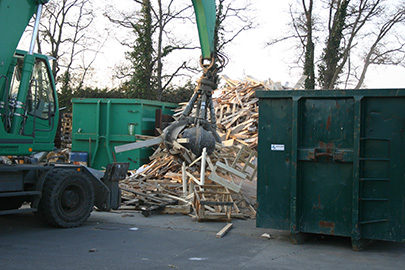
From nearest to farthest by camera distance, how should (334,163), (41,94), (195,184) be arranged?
(334,163)
(41,94)
(195,184)

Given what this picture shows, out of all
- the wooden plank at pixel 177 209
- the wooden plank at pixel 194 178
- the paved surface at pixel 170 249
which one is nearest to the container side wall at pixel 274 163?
the paved surface at pixel 170 249

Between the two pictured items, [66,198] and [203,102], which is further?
[203,102]

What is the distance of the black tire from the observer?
835 cm

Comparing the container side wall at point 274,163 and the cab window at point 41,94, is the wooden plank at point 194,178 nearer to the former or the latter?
the container side wall at point 274,163

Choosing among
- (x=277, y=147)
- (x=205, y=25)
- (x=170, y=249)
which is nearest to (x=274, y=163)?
(x=277, y=147)

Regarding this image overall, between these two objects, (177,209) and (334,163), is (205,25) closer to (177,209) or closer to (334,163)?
(177,209)

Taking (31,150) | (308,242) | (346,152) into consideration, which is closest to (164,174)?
(31,150)

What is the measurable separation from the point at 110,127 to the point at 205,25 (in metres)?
5.38

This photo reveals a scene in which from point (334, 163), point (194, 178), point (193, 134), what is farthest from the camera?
point (193, 134)

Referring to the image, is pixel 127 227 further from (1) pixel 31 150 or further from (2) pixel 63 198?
(1) pixel 31 150

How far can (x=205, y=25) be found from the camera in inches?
442

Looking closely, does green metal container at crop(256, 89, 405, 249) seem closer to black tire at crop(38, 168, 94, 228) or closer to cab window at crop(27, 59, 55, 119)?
black tire at crop(38, 168, 94, 228)

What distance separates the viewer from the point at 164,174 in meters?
12.6

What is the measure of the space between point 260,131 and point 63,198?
386cm
